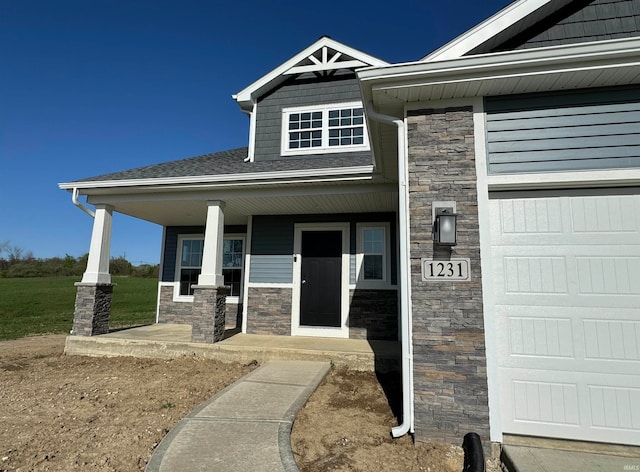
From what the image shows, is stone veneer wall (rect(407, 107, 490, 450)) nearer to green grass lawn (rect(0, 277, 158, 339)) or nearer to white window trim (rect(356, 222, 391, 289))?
white window trim (rect(356, 222, 391, 289))

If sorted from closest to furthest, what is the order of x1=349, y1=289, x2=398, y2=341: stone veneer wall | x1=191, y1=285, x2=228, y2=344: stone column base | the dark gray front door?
1. x1=191, y1=285, x2=228, y2=344: stone column base
2. x1=349, y1=289, x2=398, y2=341: stone veneer wall
3. the dark gray front door

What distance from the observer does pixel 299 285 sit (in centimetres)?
652

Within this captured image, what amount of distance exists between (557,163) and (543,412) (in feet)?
6.57

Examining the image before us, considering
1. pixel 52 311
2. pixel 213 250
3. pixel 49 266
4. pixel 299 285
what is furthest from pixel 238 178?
pixel 49 266

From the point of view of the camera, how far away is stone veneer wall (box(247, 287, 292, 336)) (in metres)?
6.43

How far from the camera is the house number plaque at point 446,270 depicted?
271 centimetres

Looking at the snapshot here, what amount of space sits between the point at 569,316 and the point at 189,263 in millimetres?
7334

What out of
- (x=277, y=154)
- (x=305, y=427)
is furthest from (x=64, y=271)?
(x=305, y=427)

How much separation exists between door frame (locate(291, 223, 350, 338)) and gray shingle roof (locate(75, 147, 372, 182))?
1303 mm

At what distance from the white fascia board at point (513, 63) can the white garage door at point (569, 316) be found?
3.51ft

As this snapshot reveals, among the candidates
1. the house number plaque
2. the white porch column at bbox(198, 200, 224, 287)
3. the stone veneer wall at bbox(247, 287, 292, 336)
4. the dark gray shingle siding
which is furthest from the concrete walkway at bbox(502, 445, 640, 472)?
the dark gray shingle siding

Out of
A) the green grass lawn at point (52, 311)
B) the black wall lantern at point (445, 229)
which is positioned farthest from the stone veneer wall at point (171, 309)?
the black wall lantern at point (445, 229)

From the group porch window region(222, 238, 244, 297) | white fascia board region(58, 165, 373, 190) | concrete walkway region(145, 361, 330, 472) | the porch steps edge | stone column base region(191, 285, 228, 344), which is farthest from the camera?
porch window region(222, 238, 244, 297)

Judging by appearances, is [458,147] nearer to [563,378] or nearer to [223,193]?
[563,378]
